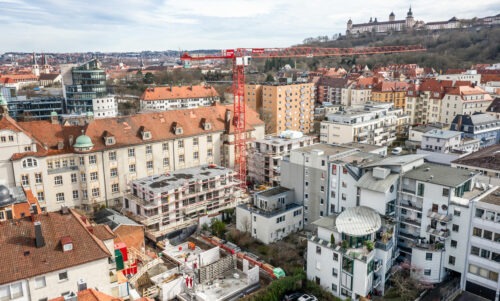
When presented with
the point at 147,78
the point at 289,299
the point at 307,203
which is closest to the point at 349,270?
the point at 289,299

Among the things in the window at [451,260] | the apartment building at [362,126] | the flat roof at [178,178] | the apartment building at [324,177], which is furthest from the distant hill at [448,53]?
the window at [451,260]

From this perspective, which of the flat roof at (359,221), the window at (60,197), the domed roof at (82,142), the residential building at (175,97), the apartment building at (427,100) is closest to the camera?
the flat roof at (359,221)

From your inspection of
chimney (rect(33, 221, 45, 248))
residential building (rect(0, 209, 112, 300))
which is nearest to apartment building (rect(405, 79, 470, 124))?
residential building (rect(0, 209, 112, 300))

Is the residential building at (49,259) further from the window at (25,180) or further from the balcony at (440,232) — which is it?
the balcony at (440,232)

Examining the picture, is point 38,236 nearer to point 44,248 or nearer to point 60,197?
point 44,248

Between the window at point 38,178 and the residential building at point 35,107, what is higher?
the residential building at point 35,107

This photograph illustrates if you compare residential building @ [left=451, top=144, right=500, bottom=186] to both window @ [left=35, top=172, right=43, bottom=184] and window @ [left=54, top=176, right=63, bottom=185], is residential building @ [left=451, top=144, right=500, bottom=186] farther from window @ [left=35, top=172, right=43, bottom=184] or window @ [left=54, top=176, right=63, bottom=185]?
window @ [left=35, top=172, right=43, bottom=184]
